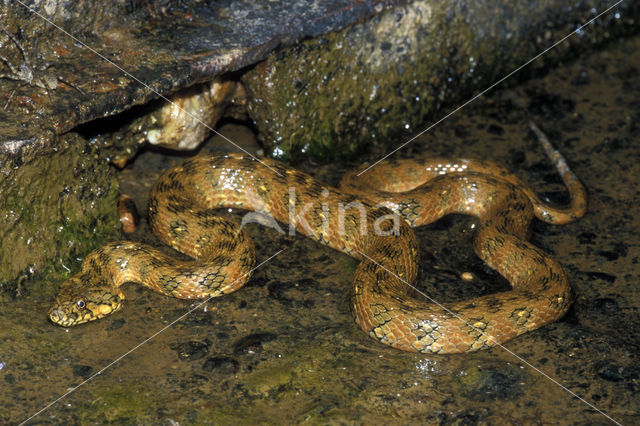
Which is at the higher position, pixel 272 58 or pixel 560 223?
pixel 272 58

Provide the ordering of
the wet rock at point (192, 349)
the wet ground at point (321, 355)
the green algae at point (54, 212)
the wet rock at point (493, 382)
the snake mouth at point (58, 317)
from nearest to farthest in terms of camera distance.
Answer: the wet ground at point (321, 355) → the wet rock at point (493, 382) → the wet rock at point (192, 349) → the snake mouth at point (58, 317) → the green algae at point (54, 212)

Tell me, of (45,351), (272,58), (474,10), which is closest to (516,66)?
(474,10)

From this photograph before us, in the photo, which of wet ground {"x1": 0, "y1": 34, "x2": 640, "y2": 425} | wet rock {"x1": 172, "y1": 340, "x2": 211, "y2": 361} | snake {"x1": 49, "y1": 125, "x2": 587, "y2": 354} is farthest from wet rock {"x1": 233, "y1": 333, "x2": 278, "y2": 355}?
snake {"x1": 49, "y1": 125, "x2": 587, "y2": 354}

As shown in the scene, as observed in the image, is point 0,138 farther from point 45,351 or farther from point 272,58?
point 272,58

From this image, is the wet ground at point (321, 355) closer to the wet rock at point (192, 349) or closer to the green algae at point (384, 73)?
the wet rock at point (192, 349)

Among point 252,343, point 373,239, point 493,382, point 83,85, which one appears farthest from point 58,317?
point 493,382

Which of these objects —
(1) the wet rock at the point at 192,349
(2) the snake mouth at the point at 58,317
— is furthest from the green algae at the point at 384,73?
(2) the snake mouth at the point at 58,317

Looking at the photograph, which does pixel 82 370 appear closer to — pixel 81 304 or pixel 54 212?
pixel 81 304
